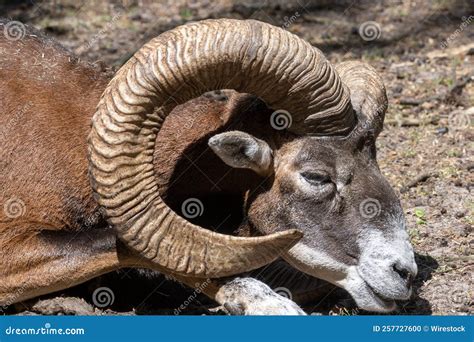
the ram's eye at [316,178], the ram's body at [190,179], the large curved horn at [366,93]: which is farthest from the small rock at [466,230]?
the ram's eye at [316,178]

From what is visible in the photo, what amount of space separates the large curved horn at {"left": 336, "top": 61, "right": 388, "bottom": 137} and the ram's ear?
877 millimetres

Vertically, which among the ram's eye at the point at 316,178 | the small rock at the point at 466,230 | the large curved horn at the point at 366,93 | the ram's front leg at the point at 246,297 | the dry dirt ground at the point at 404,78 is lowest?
the dry dirt ground at the point at 404,78

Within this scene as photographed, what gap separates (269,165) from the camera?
838cm

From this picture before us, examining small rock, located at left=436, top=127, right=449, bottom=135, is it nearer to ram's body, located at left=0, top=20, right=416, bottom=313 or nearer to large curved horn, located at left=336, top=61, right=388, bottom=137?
large curved horn, located at left=336, top=61, right=388, bottom=137

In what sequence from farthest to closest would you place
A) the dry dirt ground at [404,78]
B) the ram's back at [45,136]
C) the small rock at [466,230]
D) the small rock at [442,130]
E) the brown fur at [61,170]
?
the small rock at [442,130], the small rock at [466,230], the dry dirt ground at [404,78], the ram's back at [45,136], the brown fur at [61,170]

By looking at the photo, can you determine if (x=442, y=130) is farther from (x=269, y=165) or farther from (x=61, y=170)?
(x=61, y=170)

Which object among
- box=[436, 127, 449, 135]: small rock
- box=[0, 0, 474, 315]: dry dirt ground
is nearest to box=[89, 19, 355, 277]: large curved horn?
box=[0, 0, 474, 315]: dry dirt ground

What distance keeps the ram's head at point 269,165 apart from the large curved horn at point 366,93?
25 mm

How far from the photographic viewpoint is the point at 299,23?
16547mm

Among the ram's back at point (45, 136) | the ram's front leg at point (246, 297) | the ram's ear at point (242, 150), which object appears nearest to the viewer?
the ram's front leg at point (246, 297)

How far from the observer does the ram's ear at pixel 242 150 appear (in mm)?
8062

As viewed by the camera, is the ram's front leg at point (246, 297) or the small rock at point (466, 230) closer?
the ram's front leg at point (246, 297)

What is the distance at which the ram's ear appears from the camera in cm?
806

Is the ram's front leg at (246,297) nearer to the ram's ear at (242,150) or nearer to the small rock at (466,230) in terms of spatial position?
the ram's ear at (242,150)
